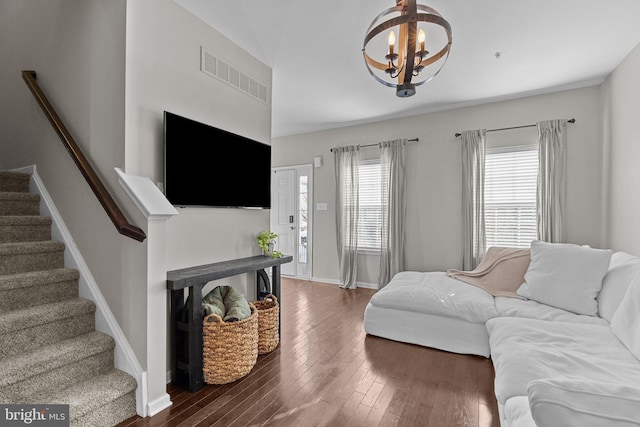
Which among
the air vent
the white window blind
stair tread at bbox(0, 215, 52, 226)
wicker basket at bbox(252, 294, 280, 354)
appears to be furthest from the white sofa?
stair tread at bbox(0, 215, 52, 226)

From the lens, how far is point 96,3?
2.23 metres

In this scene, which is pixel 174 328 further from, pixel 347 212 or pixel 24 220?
pixel 347 212

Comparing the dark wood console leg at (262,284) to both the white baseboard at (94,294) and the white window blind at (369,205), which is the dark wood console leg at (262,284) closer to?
the white baseboard at (94,294)

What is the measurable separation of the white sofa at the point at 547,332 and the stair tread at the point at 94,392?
78.1 inches

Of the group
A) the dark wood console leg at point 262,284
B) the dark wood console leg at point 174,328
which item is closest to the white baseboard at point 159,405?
the dark wood console leg at point 174,328

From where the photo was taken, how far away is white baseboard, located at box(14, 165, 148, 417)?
6.23 ft

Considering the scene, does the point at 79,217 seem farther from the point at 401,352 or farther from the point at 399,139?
the point at 399,139

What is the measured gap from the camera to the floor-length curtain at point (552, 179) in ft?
12.5

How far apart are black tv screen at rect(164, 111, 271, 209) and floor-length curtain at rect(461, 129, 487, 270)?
108 inches

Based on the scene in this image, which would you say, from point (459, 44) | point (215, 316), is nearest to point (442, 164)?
point (459, 44)

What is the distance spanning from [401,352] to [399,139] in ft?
10.3

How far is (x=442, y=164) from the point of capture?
4562 millimetres

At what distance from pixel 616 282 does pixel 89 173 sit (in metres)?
3.71

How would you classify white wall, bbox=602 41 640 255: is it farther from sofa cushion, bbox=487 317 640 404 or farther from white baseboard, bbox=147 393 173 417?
white baseboard, bbox=147 393 173 417
